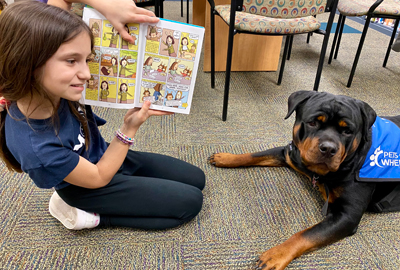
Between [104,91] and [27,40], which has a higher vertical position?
[27,40]

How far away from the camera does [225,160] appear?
1.54 m

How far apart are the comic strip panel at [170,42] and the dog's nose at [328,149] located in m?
0.68

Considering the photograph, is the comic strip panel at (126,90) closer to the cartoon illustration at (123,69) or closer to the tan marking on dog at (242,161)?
the cartoon illustration at (123,69)

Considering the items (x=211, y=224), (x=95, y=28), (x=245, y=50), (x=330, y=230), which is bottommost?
(x=211, y=224)

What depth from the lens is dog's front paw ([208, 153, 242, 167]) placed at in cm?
154

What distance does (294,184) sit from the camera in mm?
1476

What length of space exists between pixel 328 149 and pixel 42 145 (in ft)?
3.34

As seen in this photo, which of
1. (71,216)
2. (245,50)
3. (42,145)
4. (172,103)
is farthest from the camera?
(245,50)

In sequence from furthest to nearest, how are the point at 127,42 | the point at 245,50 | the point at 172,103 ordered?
the point at 245,50 < the point at 172,103 < the point at 127,42

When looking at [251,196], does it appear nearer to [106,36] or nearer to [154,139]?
[154,139]

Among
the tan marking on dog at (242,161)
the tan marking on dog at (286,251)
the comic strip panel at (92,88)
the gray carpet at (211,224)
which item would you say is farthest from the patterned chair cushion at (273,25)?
the tan marking on dog at (286,251)

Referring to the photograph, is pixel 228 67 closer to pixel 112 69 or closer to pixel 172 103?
pixel 172 103

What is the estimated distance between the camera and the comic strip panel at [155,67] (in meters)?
0.95

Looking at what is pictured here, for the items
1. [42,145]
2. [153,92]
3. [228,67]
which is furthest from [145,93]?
[228,67]
